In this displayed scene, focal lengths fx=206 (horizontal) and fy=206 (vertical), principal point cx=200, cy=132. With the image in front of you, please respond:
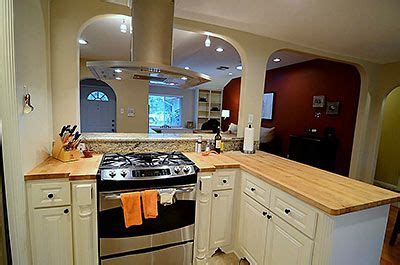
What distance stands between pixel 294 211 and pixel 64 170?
5.21 feet

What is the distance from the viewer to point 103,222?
4.97ft

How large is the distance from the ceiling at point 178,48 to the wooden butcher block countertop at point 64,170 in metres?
1.49

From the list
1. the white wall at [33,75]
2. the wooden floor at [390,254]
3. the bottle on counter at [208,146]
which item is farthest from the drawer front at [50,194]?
the wooden floor at [390,254]

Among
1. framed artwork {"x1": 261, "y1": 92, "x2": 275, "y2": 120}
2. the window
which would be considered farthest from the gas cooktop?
the window

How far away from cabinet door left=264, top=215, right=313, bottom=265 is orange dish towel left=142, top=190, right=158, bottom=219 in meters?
A: 0.88

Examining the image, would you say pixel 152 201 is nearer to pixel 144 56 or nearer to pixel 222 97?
pixel 144 56

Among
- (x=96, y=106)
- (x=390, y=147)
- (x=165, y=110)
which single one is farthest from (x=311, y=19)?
(x=165, y=110)

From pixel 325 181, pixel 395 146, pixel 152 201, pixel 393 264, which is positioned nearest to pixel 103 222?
pixel 152 201

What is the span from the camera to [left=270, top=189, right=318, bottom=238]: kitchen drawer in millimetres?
1214

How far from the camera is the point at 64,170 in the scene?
1449 mm

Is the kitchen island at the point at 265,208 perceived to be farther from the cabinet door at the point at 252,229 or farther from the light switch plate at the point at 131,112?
the light switch plate at the point at 131,112

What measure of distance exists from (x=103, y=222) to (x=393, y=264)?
2695 mm

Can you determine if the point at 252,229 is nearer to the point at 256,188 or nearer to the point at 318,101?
the point at 256,188

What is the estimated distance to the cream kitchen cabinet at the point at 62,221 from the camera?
137 cm
